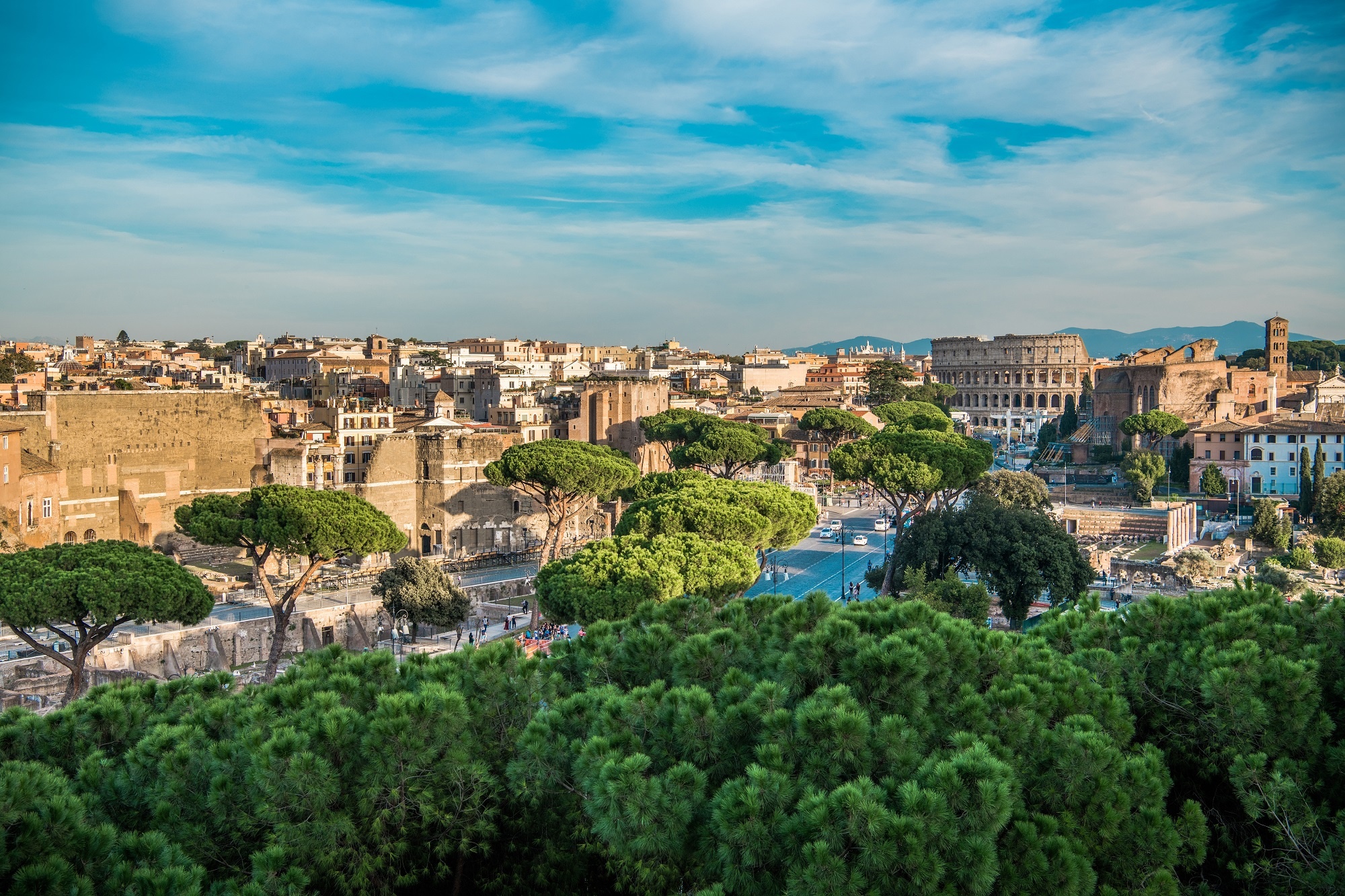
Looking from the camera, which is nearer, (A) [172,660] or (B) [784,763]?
(B) [784,763]

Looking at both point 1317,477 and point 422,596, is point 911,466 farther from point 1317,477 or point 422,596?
point 1317,477

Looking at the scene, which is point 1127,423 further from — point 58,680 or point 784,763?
point 784,763

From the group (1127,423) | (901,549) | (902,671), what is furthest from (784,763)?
(1127,423)

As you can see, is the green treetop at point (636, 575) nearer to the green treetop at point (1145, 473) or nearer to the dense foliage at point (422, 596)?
the dense foliage at point (422, 596)

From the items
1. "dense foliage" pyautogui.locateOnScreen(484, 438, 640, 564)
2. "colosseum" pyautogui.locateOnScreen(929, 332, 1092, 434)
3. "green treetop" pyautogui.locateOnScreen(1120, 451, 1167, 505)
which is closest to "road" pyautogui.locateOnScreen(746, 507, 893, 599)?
"dense foliage" pyautogui.locateOnScreen(484, 438, 640, 564)

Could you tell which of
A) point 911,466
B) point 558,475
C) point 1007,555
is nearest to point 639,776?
point 1007,555

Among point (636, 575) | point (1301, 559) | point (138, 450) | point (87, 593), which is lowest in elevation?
point (1301, 559)
